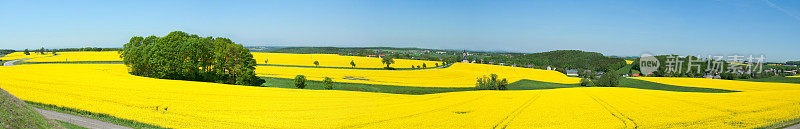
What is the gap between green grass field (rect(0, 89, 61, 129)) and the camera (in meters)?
10.4

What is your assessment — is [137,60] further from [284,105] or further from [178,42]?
→ [284,105]

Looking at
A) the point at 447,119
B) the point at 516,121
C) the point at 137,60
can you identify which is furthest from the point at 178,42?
the point at 516,121

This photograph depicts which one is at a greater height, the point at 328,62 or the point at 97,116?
the point at 328,62

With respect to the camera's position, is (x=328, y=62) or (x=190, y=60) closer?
(x=190, y=60)

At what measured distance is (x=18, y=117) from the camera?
36.9ft

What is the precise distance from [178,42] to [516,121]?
40.1 metres

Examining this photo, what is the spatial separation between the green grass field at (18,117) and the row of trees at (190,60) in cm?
2621

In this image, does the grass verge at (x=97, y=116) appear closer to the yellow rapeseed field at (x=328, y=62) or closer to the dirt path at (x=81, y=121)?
the dirt path at (x=81, y=121)

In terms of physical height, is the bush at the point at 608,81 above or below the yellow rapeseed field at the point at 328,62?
below

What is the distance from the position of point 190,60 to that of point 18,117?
30480 mm

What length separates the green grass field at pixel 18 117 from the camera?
1039 centimetres

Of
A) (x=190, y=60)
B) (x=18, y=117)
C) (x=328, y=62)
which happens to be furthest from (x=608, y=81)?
(x=18, y=117)

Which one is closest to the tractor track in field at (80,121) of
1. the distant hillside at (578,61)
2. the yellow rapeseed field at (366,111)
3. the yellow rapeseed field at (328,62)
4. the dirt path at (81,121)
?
the dirt path at (81,121)

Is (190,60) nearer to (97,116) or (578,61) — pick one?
(97,116)
